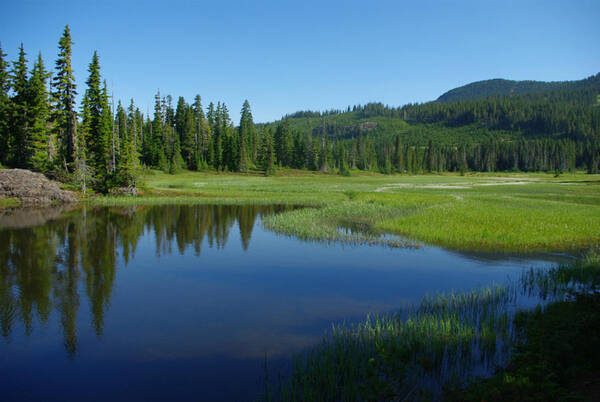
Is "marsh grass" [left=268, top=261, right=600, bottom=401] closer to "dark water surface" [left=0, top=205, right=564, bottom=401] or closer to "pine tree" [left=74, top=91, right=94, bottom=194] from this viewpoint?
"dark water surface" [left=0, top=205, right=564, bottom=401]

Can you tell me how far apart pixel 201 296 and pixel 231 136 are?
308ft

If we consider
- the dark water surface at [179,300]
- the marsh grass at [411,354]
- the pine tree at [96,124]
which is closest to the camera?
the marsh grass at [411,354]

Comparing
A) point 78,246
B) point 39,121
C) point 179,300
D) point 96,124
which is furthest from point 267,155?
point 179,300

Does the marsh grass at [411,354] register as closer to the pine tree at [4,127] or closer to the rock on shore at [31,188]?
the rock on shore at [31,188]

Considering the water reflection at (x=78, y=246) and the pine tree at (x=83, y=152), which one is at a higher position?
the pine tree at (x=83, y=152)

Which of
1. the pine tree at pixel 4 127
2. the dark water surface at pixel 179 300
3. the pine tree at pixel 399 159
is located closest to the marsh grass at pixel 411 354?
the dark water surface at pixel 179 300

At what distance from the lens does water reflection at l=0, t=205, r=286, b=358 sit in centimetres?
1142

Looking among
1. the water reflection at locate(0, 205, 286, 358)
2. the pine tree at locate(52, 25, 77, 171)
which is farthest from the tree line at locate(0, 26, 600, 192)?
the water reflection at locate(0, 205, 286, 358)

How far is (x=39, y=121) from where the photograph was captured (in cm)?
4772

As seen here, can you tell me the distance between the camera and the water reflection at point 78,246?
11422mm

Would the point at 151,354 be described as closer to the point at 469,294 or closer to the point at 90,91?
the point at 469,294

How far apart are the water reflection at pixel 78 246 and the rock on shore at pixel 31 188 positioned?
263 inches

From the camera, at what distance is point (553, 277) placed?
1395 centimetres

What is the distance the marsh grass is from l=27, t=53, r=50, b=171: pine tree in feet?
163
